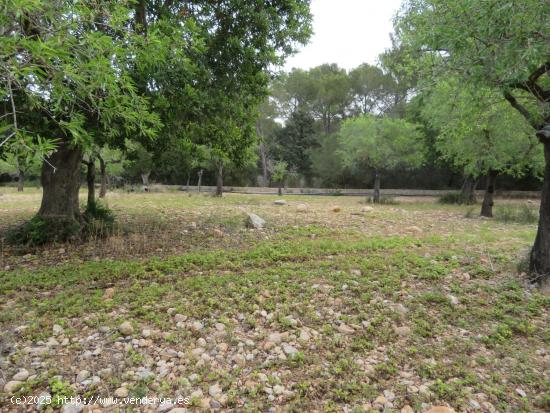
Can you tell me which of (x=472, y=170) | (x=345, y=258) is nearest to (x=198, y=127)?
(x=345, y=258)

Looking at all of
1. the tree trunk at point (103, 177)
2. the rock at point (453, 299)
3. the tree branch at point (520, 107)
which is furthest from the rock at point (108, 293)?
the tree trunk at point (103, 177)

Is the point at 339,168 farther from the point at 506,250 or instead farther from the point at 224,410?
the point at 224,410

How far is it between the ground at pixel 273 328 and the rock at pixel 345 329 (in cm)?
2

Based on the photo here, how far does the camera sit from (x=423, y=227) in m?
8.88

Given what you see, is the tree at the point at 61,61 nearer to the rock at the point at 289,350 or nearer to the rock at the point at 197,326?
the rock at the point at 197,326

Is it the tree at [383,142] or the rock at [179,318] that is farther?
the tree at [383,142]

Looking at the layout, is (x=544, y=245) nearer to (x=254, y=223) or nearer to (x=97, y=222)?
(x=254, y=223)

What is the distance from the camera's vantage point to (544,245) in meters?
4.58

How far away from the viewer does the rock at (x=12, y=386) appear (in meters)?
2.38

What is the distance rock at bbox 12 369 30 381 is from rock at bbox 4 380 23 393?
45 mm

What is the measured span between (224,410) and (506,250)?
20.8ft

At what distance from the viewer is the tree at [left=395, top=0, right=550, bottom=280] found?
→ 10.4ft

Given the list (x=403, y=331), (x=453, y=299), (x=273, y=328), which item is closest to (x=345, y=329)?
(x=403, y=331)

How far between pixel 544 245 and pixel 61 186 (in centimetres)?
854
